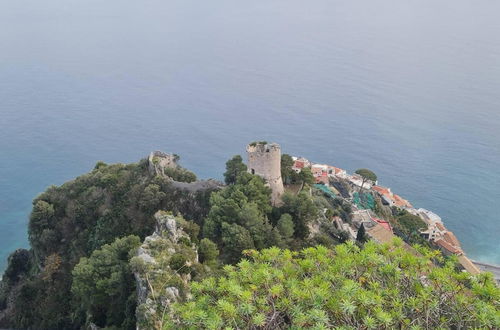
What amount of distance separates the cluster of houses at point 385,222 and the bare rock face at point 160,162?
528 inches

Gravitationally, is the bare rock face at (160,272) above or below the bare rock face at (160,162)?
below

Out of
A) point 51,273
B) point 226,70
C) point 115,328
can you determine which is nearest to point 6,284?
point 51,273

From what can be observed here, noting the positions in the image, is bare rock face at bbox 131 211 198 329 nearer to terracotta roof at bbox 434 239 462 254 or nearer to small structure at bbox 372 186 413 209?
terracotta roof at bbox 434 239 462 254

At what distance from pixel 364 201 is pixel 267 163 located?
31834mm

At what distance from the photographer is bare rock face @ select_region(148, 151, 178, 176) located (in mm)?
44094

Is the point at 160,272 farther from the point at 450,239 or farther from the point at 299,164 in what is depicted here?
the point at 450,239

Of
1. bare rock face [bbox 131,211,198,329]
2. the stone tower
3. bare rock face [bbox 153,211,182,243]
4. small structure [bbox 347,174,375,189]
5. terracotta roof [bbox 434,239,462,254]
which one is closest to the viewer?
bare rock face [bbox 131,211,198,329]

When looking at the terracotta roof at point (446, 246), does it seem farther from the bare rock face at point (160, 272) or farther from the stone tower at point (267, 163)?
the bare rock face at point (160, 272)

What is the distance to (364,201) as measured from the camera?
65.2m

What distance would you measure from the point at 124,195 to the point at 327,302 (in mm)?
33349

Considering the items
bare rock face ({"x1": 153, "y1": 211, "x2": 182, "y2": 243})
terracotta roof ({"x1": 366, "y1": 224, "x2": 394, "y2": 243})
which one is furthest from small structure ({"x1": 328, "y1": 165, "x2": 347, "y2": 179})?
bare rock face ({"x1": 153, "y1": 211, "x2": 182, "y2": 243})

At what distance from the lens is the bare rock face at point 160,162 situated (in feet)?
145

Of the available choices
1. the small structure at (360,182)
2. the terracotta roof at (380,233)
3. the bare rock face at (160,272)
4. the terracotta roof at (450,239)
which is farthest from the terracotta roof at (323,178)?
the bare rock face at (160,272)

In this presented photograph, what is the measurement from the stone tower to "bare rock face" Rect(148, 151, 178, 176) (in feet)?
33.5
